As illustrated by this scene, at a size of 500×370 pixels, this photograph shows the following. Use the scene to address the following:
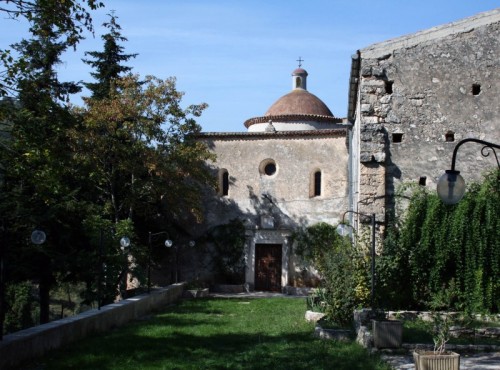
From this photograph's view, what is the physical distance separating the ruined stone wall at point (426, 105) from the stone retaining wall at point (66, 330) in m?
6.09

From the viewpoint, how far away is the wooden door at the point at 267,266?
26078 millimetres

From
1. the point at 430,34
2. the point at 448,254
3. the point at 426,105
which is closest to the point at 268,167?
the point at 426,105

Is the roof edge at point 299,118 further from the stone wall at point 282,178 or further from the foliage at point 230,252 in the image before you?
the foliage at point 230,252

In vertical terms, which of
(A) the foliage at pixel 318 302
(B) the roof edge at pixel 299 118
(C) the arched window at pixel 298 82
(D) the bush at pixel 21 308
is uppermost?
(C) the arched window at pixel 298 82

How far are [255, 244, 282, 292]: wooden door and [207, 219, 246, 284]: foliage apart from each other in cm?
63

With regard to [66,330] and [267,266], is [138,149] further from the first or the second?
[66,330]

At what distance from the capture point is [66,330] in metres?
10.6

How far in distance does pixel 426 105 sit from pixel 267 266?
1298cm

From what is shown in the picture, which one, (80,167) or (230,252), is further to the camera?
(230,252)

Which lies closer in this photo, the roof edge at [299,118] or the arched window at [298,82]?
the roof edge at [299,118]

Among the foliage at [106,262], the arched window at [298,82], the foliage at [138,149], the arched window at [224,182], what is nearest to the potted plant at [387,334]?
the foliage at [106,262]

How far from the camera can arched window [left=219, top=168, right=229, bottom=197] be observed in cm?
2677

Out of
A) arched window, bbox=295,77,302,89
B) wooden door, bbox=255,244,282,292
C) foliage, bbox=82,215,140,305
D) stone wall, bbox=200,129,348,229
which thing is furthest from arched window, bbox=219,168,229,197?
arched window, bbox=295,77,302,89

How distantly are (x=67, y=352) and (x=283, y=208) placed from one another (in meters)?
16.8
